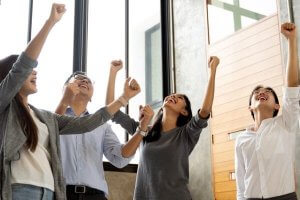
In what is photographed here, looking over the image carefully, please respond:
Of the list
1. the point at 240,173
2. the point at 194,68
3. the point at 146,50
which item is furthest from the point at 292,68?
the point at 146,50

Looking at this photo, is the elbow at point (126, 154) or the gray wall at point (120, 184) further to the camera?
the gray wall at point (120, 184)

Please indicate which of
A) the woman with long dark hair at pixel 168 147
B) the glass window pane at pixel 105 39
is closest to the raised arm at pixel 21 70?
the woman with long dark hair at pixel 168 147

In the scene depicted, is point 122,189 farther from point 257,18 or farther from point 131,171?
point 257,18

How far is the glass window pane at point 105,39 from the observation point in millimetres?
3822

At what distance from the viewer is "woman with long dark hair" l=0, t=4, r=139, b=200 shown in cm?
145

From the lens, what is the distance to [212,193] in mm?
3402

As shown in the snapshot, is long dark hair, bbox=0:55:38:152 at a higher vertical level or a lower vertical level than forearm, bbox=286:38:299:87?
lower

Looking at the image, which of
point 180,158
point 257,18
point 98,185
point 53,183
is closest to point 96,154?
point 98,185

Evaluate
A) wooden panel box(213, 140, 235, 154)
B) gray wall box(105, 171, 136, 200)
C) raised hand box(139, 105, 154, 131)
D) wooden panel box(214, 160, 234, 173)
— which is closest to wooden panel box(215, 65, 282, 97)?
wooden panel box(213, 140, 235, 154)

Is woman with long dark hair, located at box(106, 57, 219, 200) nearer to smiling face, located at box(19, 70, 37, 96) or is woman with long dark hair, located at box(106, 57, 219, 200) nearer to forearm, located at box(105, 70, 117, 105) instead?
forearm, located at box(105, 70, 117, 105)

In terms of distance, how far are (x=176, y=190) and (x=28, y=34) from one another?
2.07 meters

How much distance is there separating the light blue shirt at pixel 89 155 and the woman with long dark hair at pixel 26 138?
0.35 meters

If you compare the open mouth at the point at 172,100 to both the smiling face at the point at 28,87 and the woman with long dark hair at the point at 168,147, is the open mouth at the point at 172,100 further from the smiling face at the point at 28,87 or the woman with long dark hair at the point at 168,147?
the smiling face at the point at 28,87

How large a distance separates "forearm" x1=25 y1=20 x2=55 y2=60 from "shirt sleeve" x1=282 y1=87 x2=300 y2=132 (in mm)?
1202
